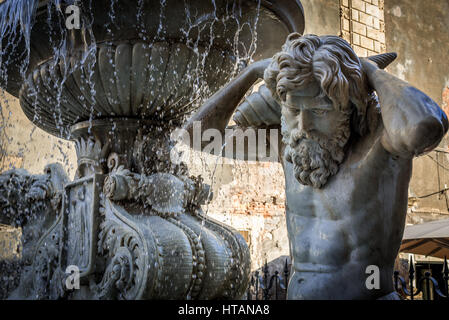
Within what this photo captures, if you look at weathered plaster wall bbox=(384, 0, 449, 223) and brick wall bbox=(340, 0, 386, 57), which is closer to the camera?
brick wall bbox=(340, 0, 386, 57)

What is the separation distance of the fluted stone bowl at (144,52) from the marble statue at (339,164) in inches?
40.4

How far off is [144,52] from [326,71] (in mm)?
1349

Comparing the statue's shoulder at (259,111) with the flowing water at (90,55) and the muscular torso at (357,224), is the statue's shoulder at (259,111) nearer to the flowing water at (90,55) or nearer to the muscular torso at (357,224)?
the muscular torso at (357,224)

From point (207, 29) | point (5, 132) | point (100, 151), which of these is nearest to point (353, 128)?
point (207, 29)

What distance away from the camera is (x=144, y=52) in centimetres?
239

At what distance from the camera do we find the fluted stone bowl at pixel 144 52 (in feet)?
7.49

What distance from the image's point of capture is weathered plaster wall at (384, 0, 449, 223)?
33.1 ft

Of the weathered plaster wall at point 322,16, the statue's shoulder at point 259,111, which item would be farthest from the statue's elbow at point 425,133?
the weathered plaster wall at point 322,16

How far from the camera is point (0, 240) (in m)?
4.74

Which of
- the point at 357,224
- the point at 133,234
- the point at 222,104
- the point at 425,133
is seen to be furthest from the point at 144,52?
the point at 425,133

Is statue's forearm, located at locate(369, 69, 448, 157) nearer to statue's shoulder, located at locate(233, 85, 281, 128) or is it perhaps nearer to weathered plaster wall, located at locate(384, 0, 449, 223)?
statue's shoulder, located at locate(233, 85, 281, 128)

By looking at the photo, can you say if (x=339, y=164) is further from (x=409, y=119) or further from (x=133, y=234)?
(x=133, y=234)

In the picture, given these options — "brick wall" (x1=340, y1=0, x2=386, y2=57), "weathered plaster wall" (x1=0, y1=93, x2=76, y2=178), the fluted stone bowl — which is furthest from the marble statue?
"brick wall" (x1=340, y1=0, x2=386, y2=57)
